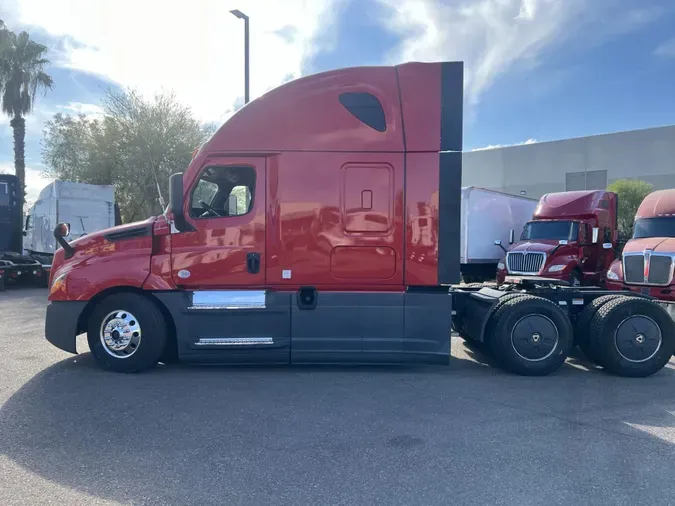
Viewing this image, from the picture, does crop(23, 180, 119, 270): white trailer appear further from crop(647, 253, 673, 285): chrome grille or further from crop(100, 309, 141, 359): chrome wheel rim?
crop(647, 253, 673, 285): chrome grille

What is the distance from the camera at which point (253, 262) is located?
6.43m

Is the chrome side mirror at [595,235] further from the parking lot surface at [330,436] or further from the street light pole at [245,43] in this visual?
the street light pole at [245,43]

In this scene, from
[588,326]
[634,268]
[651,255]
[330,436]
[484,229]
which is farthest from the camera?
[484,229]

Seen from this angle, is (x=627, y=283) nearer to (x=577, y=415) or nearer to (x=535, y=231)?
(x=535, y=231)

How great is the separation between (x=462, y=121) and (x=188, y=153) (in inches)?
766

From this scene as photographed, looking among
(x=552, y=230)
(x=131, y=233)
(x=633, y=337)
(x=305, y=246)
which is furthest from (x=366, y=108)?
(x=552, y=230)

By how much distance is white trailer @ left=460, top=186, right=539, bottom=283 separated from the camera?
1645 cm

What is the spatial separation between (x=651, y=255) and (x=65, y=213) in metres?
17.6

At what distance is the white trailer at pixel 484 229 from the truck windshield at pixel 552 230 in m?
1.00

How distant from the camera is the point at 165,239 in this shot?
6465 millimetres

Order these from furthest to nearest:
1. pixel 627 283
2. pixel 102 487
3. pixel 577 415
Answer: pixel 627 283 < pixel 577 415 < pixel 102 487

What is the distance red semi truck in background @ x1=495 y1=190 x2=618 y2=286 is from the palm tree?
23046mm

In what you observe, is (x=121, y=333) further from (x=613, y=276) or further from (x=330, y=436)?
(x=613, y=276)

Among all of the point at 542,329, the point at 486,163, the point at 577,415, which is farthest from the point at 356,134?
the point at 486,163
